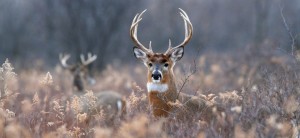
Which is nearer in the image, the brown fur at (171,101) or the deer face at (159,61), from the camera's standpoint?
the brown fur at (171,101)

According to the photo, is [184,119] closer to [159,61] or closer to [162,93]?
[162,93]

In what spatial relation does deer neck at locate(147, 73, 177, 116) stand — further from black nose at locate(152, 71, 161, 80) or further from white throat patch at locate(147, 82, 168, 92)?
black nose at locate(152, 71, 161, 80)

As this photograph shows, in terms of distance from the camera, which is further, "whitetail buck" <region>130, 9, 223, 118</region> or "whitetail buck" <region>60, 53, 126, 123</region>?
"whitetail buck" <region>60, 53, 126, 123</region>

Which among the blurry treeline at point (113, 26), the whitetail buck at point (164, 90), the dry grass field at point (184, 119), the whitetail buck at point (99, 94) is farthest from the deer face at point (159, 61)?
the blurry treeline at point (113, 26)

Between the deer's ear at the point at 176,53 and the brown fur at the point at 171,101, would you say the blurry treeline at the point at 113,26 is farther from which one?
the brown fur at the point at 171,101

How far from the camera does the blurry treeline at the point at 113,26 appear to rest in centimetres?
2322

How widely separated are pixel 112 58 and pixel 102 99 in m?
16.2

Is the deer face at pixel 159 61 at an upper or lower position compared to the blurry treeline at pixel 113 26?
lower

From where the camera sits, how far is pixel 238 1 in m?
44.3

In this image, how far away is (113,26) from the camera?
2392 cm

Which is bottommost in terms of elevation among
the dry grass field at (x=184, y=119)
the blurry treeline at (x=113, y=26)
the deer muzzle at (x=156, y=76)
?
the dry grass field at (x=184, y=119)

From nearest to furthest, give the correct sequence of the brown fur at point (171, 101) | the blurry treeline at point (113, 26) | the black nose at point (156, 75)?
the brown fur at point (171, 101)
the black nose at point (156, 75)
the blurry treeline at point (113, 26)

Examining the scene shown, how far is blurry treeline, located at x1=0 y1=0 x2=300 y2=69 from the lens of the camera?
23.2 metres

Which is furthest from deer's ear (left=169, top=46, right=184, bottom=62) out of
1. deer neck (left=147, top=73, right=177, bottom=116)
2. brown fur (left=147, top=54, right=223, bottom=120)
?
deer neck (left=147, top=73, right=177, bottom=116)
